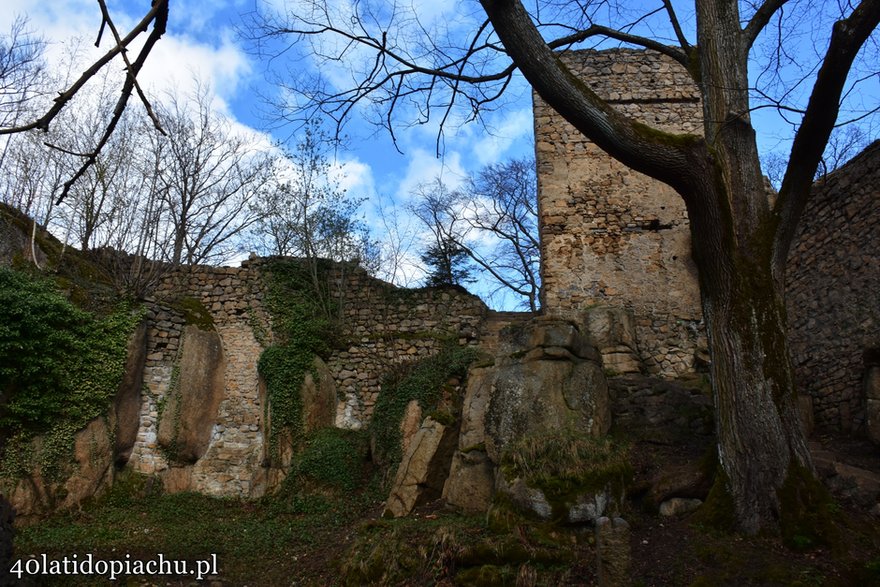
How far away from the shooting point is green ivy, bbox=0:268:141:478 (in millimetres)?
9414

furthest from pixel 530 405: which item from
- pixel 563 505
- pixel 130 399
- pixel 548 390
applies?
pixel 130 399

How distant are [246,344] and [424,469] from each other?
5.51 meters

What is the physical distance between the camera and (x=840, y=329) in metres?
8.86

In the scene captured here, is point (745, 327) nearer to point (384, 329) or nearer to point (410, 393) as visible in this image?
point (410, 393)

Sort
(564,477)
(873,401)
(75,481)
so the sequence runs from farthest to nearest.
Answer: (75,481)
(873,401)
(564,477)

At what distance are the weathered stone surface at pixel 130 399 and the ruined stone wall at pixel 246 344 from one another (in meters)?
0.14

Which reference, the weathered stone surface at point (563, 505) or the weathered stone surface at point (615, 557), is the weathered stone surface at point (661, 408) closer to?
the weathered stone surface at point (563, 505)

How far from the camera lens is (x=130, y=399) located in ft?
36.7

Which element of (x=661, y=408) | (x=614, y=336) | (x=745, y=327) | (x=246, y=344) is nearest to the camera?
(x=745, y=327)

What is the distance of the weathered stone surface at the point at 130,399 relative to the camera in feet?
35.3

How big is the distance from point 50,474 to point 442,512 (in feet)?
19.8

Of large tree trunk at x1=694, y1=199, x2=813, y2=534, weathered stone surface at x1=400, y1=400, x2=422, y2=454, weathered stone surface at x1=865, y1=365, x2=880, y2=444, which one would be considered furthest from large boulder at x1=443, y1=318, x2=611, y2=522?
weathered stone surface at x1=865, y1=365, x2=880, y2=444

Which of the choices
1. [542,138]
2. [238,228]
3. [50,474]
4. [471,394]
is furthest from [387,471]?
[238,228]

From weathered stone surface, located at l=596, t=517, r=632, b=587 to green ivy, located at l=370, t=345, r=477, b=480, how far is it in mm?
6638
